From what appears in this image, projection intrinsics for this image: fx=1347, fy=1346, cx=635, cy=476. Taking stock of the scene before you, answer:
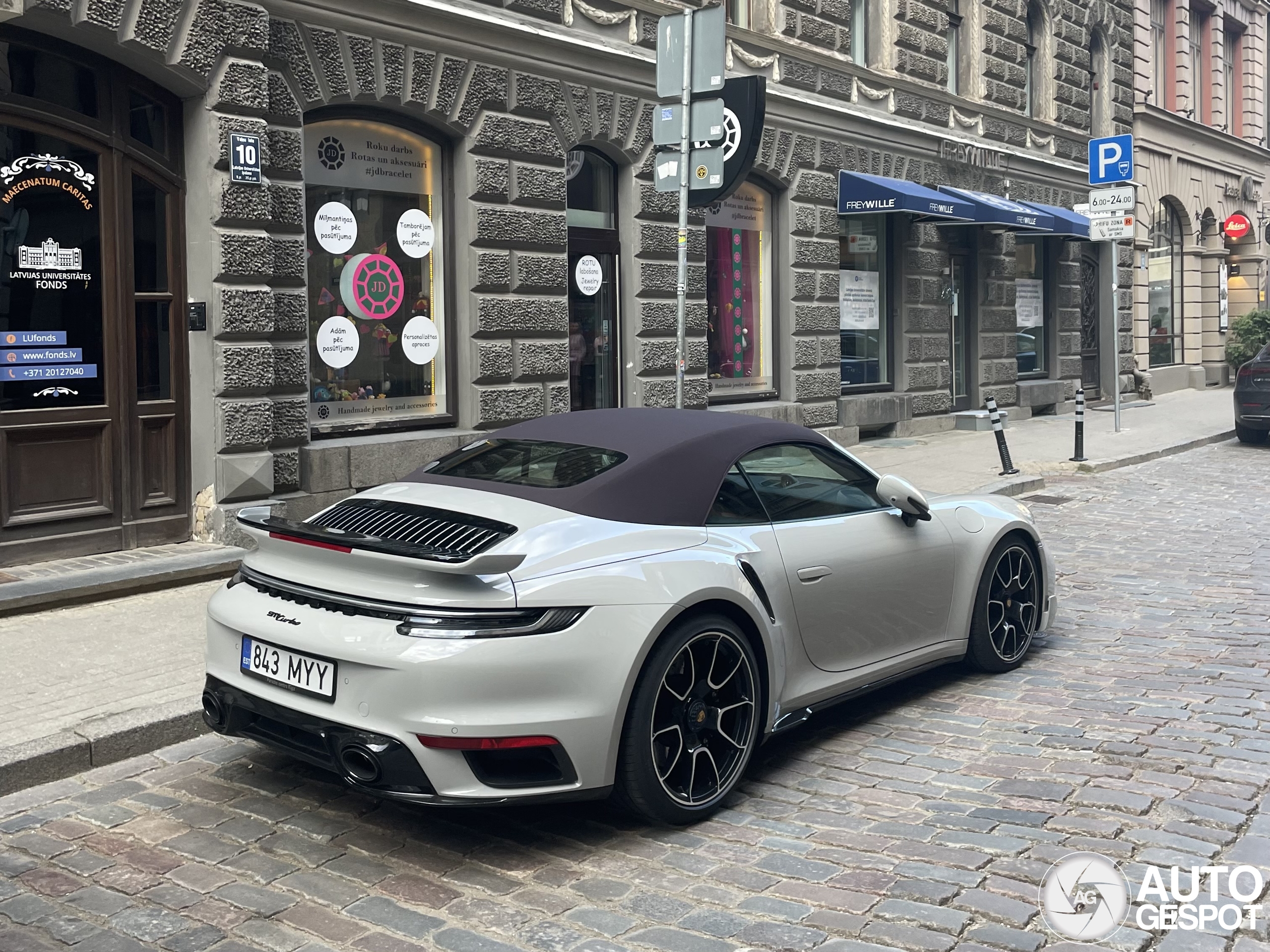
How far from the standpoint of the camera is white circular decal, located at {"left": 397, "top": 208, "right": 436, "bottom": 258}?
11.6 m

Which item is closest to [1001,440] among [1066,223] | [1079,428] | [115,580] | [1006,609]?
[1079,428]

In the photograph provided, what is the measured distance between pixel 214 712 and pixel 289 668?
1.63 ft

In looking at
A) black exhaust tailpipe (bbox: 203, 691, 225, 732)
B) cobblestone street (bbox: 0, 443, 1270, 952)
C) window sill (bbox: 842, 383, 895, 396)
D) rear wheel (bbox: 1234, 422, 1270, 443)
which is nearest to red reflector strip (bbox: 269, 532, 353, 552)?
black exhaust tailpipe (bbox: 203, 691, 225, 732)

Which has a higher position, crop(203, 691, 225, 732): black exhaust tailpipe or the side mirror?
the side mirror

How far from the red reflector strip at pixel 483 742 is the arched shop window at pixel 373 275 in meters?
7.09

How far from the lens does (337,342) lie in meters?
11.1

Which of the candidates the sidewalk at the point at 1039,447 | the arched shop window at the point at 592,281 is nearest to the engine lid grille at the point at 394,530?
the sidewalk at the point at 1039,447

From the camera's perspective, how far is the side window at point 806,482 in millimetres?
5344

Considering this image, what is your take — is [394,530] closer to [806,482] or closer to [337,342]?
[806,482]

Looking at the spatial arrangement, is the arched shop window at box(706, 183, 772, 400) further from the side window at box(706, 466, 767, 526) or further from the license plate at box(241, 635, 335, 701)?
the license plate at box(241, 635, 335, 701)

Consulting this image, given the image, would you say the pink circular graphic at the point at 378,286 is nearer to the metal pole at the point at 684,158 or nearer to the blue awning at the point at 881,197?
the metal pole at the point at 684,158

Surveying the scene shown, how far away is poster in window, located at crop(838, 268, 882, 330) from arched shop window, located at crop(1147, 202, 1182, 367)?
38.0 ft

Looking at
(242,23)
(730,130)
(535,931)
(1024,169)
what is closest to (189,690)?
(535,931)

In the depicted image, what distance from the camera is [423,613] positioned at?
164 inches
